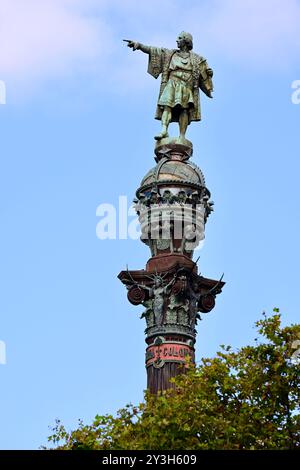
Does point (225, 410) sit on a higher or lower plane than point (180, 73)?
lower

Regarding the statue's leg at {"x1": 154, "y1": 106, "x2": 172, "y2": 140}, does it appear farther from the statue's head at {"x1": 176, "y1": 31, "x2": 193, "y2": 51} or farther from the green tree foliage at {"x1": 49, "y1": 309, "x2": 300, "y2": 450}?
the green tree foliage at {"x1": 49, "y1": 309, "x2": 300, "y2": 450}

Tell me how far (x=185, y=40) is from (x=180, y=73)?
1.34m

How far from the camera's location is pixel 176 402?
38.1 metres

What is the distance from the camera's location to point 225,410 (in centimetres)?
3875

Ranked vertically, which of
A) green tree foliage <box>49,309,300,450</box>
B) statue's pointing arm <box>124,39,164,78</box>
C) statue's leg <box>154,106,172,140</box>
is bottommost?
green tree foliage <box>49,309,300,450</box>

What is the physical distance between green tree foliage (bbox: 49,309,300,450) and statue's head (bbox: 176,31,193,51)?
1637 cm

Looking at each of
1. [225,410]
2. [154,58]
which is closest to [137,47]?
[154,58]

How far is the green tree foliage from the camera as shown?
123ft

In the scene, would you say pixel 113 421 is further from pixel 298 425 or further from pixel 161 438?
pixel 298 425

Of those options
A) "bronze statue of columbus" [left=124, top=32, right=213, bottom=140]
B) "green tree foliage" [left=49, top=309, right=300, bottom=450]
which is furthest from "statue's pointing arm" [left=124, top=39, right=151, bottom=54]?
"green tree foliage" [left=49, top=309, right=300, bottom=450]

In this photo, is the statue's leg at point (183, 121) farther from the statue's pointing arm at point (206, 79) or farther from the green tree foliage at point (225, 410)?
the green tree foliage at point (225, 410)

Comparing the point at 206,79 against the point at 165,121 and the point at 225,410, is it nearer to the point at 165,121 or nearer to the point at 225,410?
the point at 165,121

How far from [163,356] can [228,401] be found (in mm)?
7125
